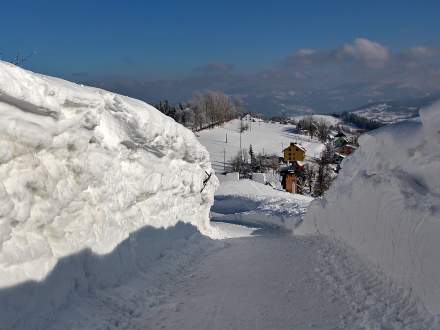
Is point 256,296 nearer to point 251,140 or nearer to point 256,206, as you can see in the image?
point 256,206

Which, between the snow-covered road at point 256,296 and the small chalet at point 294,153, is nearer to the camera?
the snow-covered road at point 256,296

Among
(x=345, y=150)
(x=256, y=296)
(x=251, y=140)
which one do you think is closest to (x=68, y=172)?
(x=256, y=296)

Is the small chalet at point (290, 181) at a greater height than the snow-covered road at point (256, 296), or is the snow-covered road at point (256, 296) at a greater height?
the snow-covered road at point (256, 296)

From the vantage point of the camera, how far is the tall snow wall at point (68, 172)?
6578 millimetres

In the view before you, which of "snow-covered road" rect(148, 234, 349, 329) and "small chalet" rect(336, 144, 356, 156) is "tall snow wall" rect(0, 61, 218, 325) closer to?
"snow-covered road" rect(148, 234, 349, 329)

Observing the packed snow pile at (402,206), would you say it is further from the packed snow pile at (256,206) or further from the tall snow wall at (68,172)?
the packed snow pile at (256,206)

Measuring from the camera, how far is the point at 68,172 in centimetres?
830

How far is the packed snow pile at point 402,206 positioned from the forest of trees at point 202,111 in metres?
103

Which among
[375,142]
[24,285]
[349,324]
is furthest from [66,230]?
[375,142]

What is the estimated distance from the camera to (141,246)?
35.8 ft

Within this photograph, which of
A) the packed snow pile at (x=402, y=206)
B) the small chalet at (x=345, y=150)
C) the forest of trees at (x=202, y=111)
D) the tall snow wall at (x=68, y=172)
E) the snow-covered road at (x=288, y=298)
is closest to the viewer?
the tall snow wall at (x=68, y=172)

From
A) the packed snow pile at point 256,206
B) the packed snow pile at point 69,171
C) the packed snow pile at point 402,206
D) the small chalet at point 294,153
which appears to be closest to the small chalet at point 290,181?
the packed snow pile at point 256,206

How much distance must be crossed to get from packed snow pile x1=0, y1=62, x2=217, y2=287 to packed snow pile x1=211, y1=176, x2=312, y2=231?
470 inches

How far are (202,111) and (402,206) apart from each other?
114 metres
